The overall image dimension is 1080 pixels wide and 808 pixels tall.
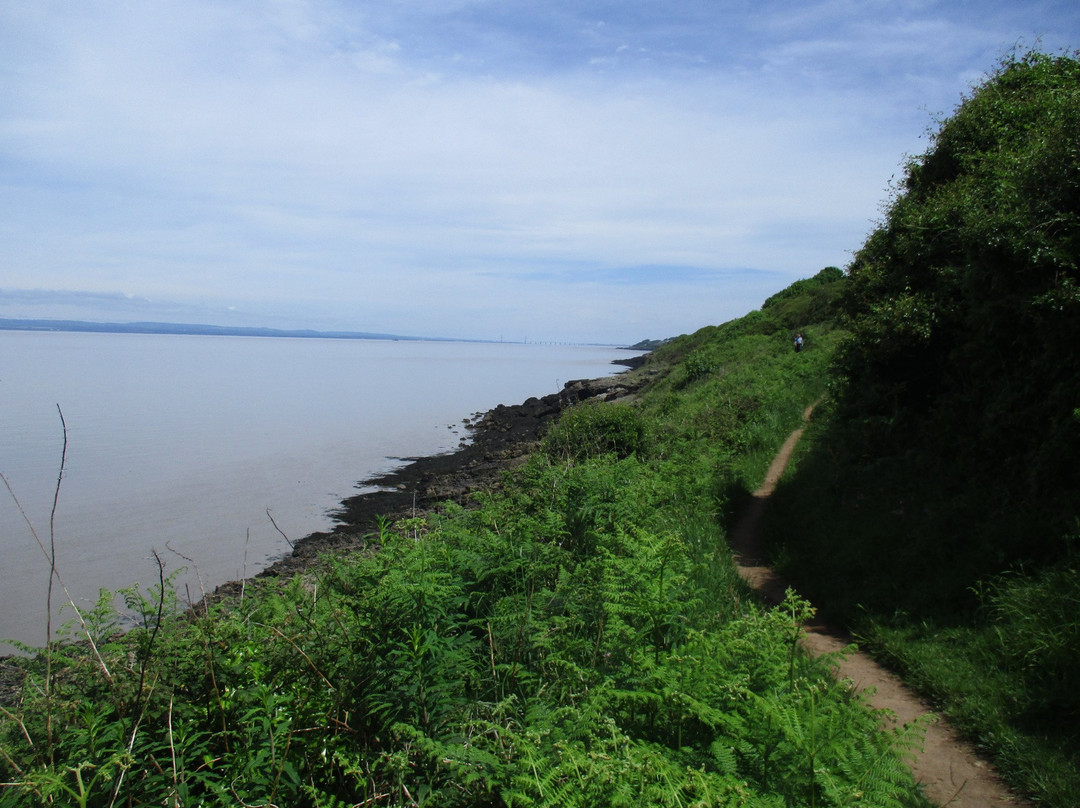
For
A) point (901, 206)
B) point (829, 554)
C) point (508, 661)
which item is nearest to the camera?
point (508, 661)

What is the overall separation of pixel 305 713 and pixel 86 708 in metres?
1.10

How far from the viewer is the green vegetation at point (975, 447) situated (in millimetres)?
6109

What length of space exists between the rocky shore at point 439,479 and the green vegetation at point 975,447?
237 inches

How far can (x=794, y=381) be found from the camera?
22.0 m

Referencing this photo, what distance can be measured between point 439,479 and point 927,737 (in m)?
20.8

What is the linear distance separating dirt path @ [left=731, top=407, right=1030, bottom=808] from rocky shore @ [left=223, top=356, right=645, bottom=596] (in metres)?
5.08

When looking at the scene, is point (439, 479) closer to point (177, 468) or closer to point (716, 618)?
point (177, 468)

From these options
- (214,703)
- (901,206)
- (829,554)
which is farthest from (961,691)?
(901,206)

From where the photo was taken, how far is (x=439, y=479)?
25.3 meters

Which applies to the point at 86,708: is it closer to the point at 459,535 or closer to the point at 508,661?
the point at 508,661

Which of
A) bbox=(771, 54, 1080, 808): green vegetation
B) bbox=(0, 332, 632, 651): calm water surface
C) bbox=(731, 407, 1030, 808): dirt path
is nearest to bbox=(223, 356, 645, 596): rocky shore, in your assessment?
bbox=(0, 332, 632, 651): calm water surface

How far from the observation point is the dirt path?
489 centimetres

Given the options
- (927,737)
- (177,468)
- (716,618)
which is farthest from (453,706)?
(177,468)

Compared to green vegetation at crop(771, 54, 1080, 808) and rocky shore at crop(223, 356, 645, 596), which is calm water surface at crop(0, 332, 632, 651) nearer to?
rocky shore at crop(223, 356, 645, 596)
